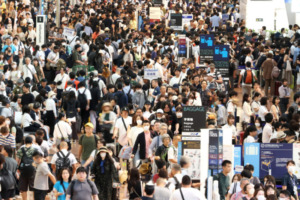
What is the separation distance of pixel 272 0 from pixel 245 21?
4.88ft

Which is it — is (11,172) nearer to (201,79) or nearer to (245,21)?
(201,79)

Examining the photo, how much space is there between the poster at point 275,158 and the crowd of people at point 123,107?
0.54m

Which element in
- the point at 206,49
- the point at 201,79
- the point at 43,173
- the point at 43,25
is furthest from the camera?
the point at 43,25

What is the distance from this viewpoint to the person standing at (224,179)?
14.6 metres

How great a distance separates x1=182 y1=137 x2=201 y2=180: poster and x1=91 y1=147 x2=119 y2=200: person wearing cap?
1312mm

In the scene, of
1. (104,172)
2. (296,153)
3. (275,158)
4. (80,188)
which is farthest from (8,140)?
(296,153)

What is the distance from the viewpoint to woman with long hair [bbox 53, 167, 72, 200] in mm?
14188

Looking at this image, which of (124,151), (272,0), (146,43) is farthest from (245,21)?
(124,151)

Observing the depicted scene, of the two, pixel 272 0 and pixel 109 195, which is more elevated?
pixel 272 0

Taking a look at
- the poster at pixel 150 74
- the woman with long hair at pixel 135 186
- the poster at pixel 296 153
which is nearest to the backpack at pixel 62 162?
the woman with long hair at pixel 135 186

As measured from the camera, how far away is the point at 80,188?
1363 centimetres

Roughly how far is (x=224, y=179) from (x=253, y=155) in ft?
5.03

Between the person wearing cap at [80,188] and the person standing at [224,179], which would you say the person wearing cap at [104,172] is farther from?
the person standing at [224,179]

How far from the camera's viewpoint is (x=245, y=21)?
3666 cm
